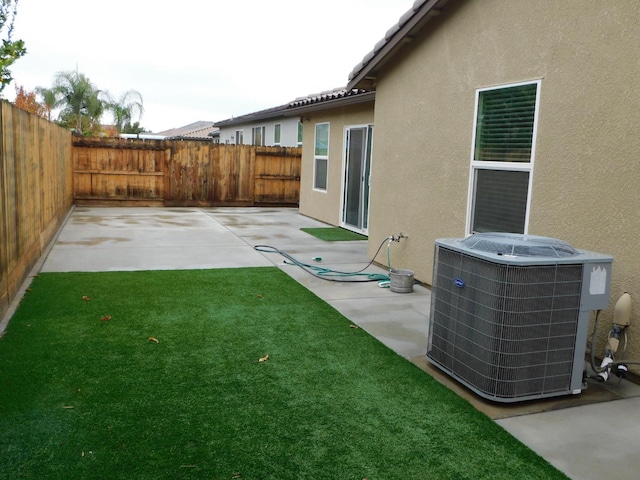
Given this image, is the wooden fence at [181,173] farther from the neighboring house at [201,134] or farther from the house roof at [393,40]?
the neighboring house at [201,134]

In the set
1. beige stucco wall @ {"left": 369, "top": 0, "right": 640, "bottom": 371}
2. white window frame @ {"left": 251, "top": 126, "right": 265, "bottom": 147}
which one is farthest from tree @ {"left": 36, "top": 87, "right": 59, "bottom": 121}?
beige stucco wall @ {"left": 369, "top": 0, "right": 640, "bottom": 371}

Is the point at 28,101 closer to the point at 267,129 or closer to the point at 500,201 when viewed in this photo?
the point at 267,129

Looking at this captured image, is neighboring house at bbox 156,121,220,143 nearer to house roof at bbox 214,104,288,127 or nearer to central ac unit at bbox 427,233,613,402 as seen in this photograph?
house roof at bbox 214,104,288,127

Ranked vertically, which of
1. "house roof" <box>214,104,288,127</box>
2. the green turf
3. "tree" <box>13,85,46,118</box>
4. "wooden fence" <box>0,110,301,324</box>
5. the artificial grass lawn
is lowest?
the artificial grass lawn

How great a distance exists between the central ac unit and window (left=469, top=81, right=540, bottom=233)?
1.67m

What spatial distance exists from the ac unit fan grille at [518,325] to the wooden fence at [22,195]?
4227 millimetres

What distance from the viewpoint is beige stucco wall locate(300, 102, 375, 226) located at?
12.1 m

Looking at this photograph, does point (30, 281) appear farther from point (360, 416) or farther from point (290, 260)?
point (360, 416)

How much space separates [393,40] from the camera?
7.28 m

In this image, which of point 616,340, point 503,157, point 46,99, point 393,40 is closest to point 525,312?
point 616,340

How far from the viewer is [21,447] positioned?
2.99 metres

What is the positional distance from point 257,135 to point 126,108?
484 inches

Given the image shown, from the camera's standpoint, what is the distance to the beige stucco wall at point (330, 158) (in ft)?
39.7

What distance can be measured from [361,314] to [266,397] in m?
2.26
